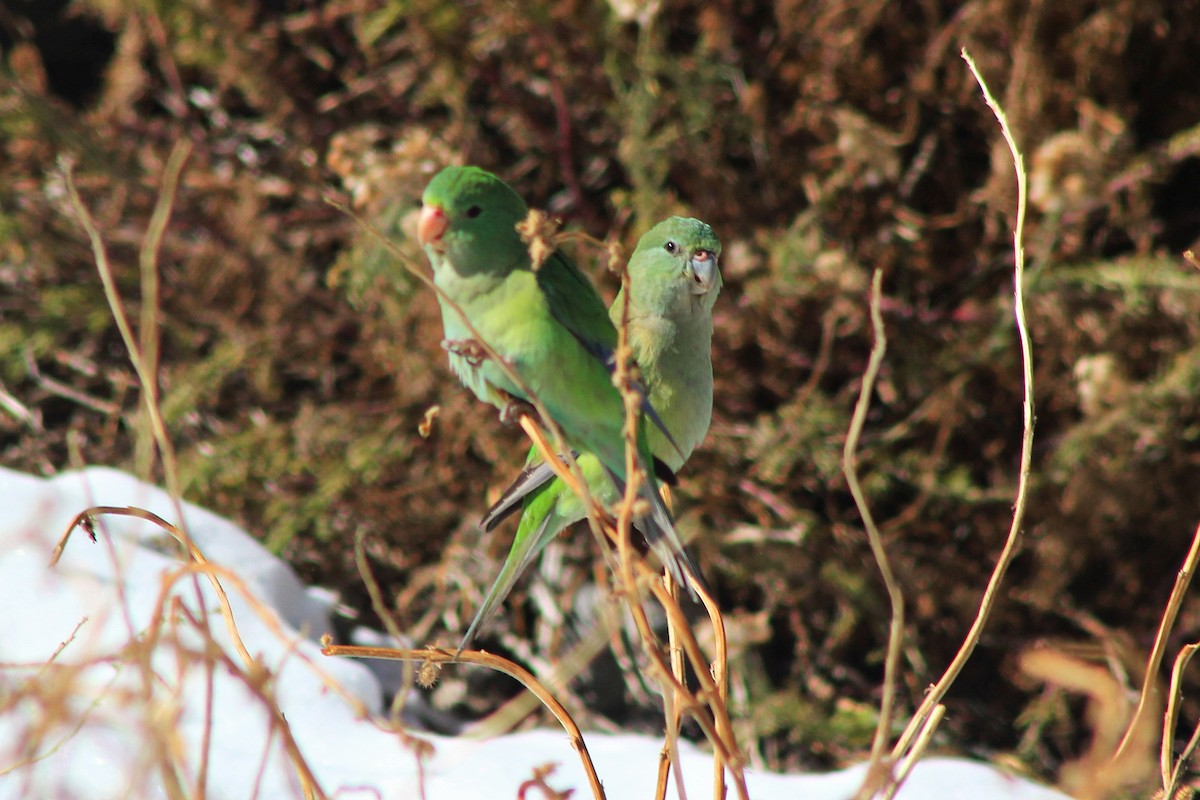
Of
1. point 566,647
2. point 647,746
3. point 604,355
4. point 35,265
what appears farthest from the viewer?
point 35,265

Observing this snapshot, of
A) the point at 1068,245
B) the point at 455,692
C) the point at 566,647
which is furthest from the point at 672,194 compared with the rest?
the point at 455,692

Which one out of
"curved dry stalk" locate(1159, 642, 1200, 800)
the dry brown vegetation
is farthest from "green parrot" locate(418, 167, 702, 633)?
the dry brown vegetation

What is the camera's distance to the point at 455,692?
2.12 metres

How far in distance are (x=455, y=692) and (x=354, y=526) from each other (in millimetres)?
388

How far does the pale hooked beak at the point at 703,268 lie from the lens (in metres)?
1.05

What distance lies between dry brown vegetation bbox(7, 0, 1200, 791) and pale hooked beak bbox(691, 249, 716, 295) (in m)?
0.90

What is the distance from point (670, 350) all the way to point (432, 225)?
0.26m

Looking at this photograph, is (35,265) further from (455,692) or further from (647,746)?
(647,746)

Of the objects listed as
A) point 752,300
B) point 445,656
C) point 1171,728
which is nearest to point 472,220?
point 445,656

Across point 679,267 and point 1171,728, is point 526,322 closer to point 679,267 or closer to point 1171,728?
point 679,267

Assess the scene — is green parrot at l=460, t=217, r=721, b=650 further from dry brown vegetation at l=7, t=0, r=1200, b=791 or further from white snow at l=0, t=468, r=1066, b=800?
dry brown vegetation at l=7, t=0, r=1200, b=791

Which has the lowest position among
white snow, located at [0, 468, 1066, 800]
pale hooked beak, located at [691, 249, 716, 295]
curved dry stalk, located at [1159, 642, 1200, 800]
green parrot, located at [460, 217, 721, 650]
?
white snow, located at [0, 468, 1066, 800]

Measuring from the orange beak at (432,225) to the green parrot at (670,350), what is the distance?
0.19m

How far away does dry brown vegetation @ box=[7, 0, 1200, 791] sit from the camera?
1.95 meters
